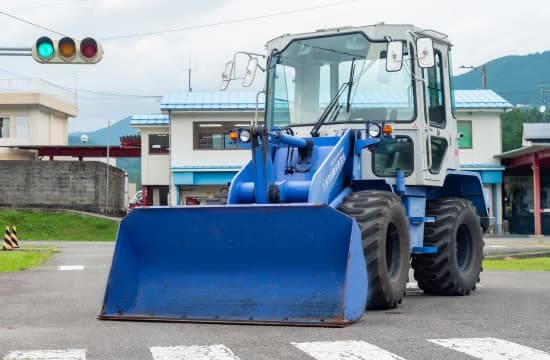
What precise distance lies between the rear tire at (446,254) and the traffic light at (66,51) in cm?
770

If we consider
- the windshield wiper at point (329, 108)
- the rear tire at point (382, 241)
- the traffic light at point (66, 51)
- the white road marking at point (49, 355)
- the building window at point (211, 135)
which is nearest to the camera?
the white road marking at point (49, 355)

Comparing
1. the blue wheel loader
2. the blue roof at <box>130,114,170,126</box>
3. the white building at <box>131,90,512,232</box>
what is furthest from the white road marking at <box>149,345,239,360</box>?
the blue roof at <box>130,114,170,126</box>

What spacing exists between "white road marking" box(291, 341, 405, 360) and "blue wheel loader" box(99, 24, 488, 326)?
1122 millimetres

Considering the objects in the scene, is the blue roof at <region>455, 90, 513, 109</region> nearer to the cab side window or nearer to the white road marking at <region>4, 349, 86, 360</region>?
the cab side window

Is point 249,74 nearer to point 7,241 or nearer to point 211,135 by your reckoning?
point 7,241

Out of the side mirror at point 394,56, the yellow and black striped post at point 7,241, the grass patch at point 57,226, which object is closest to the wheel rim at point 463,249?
the side mirror at point 394,56

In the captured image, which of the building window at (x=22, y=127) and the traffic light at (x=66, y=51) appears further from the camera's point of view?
the building window at (x=22, y=127)

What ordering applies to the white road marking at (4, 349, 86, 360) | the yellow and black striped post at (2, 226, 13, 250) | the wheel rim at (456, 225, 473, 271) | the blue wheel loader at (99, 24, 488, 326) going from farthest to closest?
the yellow and black striped post at (2, 226, 13, 250)
the wheel rim at (456, 225, 473, 271)
the blue wheel loader at (99, 24, 488, 326)
the white road marking at (4, 349, 86, 360)

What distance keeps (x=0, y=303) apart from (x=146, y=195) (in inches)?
1544

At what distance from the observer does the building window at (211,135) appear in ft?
162

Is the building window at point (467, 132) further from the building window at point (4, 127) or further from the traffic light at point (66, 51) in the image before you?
the traffic light at point (66, 51)

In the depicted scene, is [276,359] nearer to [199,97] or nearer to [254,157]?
[254,157]

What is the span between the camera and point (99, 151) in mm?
59312

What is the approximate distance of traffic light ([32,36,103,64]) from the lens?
18.0 m
